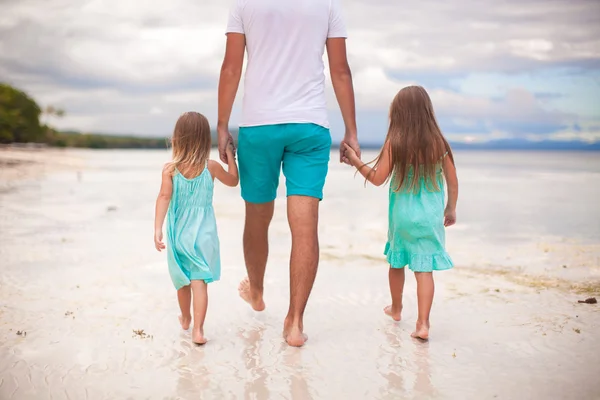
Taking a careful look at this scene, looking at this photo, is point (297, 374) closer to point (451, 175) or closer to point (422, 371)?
point (422, 371)

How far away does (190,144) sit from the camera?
12.3 feet

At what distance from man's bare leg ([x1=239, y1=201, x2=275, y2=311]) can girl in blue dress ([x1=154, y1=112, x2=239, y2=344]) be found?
0.33 meters

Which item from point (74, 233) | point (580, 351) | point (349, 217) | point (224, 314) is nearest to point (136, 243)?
point (74, 233)

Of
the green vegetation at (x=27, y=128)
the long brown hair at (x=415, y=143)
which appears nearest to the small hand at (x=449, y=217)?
the long brown hair at (x=415, y=143)

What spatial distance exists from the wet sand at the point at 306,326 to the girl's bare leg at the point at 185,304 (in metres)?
0.09

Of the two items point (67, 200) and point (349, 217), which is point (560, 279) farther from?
point (67, 200)

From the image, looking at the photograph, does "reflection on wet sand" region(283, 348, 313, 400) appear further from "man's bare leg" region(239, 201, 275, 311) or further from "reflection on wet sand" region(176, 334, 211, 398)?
"man's bare leg" region(239, 201, 275, 311)

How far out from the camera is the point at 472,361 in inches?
136

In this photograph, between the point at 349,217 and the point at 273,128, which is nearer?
the point at 273,128

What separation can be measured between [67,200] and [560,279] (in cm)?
807

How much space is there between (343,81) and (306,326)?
1.56 m

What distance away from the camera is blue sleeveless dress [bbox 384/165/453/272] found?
385 centimetres

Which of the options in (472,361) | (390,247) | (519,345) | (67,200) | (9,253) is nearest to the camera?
(472,361)

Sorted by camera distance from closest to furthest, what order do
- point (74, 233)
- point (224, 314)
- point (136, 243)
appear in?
point (224, 314) < point (136, 243) < point (74, 233)
